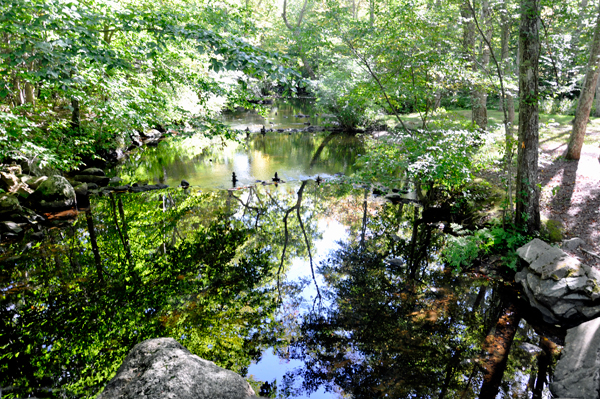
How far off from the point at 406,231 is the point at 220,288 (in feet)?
18.1

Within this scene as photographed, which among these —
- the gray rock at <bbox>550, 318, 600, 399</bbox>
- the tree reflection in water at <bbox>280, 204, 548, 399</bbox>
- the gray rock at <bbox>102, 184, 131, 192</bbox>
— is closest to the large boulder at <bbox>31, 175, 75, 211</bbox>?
the gray rock at <bbox>102, 184, 131, 192</bbox>

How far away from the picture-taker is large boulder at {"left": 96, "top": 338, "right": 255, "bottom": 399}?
3572 millimetres

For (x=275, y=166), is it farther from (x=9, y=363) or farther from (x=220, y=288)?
(x=9, y=363)

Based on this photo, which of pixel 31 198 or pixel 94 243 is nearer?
pixel 94 243

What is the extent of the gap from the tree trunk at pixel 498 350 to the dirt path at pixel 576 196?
7.02ft

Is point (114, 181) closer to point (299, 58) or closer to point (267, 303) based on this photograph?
point (299, 58)

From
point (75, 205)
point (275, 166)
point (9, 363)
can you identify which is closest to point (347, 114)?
point (275, 166)

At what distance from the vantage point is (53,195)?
36.4ft

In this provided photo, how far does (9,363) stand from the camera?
17.3ft

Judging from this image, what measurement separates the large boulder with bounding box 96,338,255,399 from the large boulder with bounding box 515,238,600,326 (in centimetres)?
526

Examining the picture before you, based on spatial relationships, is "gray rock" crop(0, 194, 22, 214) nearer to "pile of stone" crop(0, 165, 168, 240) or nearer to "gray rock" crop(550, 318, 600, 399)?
"pile of stone" crop(0, 165, 168, 240)

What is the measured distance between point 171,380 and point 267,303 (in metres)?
3.33

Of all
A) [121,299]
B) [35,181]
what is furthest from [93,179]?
[121,299]

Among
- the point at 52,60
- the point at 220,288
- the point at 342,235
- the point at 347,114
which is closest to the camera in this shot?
A: the point at 52,60
